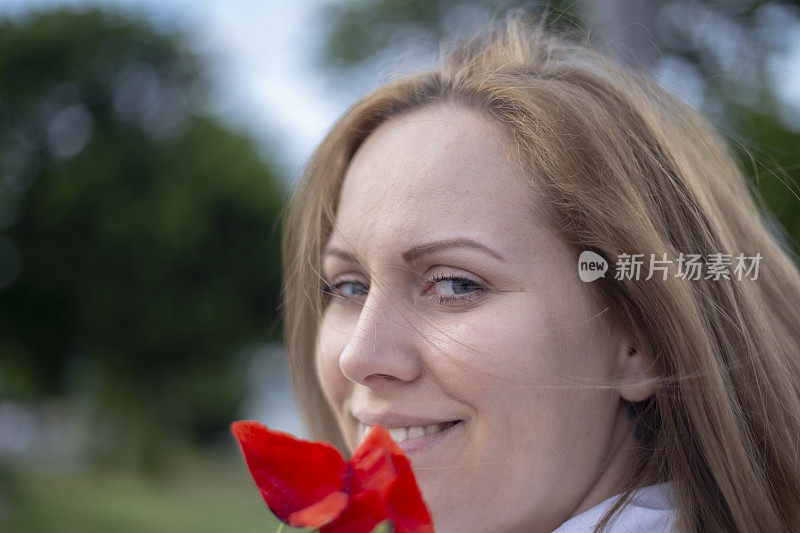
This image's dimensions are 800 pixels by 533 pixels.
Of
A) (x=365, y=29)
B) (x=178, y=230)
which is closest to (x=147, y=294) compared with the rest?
(x=178, y=230)

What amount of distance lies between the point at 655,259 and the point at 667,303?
94mm

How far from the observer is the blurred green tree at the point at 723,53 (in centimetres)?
237

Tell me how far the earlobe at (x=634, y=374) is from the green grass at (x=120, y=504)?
5568 millimetres

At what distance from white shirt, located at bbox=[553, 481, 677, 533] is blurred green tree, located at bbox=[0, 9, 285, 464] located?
1176 cm

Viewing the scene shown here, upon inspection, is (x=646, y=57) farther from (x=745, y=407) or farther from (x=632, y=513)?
(x=632, y=513)

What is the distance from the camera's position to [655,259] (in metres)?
1.58

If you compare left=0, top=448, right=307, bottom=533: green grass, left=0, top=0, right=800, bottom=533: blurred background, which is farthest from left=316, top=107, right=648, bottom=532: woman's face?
left=0, top=0, right=800, bottom=533: blurred background

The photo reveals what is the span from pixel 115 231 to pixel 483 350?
1356cm

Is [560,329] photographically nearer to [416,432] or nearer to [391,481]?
[416,432]

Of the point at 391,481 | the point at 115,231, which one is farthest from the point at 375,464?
the point at 115,231

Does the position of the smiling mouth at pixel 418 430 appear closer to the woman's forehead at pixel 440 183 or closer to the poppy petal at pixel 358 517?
the woman's forehead at pixel 440 183

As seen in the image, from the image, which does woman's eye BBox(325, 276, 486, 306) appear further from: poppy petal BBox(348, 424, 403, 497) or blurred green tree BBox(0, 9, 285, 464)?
blurred green tree BBox(0, 9, 285, 464)

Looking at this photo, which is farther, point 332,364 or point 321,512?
point 332,364

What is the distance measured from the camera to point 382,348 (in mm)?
1501
